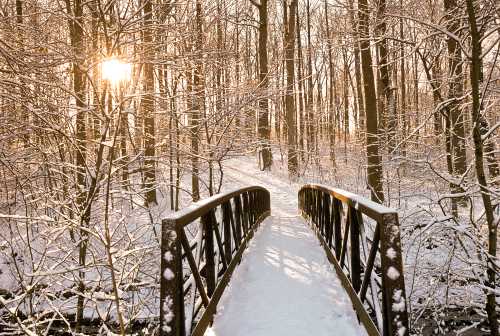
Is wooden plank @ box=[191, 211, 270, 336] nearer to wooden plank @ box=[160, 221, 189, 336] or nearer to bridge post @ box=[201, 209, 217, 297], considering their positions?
bridge post @ box=[201, 209, 217, 297]

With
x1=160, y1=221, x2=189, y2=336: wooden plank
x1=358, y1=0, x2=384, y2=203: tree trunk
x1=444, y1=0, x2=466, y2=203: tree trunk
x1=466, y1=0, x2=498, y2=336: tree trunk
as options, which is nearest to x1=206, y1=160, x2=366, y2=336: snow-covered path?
x1=160, y1=221, x2=189, y2=336: wooden plank

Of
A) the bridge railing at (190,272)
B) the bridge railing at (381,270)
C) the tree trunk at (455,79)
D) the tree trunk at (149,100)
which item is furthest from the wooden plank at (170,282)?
the tree trunk at (455,79)

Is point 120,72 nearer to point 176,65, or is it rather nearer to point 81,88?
point 176,65

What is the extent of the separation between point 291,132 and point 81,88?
51.6 feet

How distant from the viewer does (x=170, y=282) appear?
9.20 feet

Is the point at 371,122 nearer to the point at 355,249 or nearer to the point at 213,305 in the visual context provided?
the point at 355,249

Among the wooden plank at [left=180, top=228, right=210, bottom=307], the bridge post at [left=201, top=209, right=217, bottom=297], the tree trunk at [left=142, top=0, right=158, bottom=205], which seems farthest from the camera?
the tree trunk at [left=142, top=0, right=158, bottom=205]

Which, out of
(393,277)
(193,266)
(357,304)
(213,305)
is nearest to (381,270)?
(393,277)

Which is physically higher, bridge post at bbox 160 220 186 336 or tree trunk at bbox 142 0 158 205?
tree trunk at bbox 142 0 158 205

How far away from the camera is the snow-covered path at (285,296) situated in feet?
12.3

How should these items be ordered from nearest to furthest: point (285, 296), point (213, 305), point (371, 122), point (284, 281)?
point (213, 305), point (285, 296), point (284, 281), point (371, 122)

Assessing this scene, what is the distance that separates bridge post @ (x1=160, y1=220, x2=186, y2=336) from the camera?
2.79 metres

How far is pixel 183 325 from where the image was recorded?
116 inches

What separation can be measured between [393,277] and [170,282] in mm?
1514
